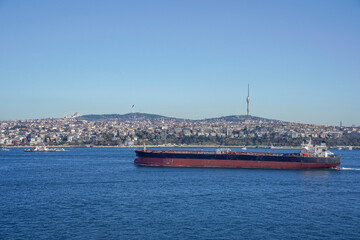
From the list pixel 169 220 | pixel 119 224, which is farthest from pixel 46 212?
pixel 169 220

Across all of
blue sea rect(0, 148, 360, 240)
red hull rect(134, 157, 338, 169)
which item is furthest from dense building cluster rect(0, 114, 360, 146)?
blue sea rect(0, 148, 360, 240)

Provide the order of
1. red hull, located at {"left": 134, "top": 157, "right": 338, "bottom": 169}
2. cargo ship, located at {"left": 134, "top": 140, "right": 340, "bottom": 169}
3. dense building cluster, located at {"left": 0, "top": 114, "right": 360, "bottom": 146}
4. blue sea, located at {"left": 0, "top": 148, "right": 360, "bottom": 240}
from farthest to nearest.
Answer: dense building cluster, located at {"left": 0, "top": 114, "right": 360, "bottom": 146} < red hull, located at {"left": 134, "top": 157, "right": 338, "bottom": 169} < cargo ship, located at {"left": 134, "top": 140, "right": 340, "bottom": 169} < blue sea, located at {"left": 0, "top": 148, "right": 360, "bottom": 240}

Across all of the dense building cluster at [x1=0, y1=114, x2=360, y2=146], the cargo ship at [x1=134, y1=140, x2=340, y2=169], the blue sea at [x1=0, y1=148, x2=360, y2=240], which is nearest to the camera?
the blue sea at [x1=0, y1=148, x2=360, y2=240]

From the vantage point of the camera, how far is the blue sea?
23.2 m

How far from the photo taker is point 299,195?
33656mm

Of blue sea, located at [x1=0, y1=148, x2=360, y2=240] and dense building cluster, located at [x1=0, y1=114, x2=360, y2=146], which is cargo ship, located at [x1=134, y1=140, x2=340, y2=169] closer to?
blue sea, located at [x1=0, y1=148, x2=360, y2=240]

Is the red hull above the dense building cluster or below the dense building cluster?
below

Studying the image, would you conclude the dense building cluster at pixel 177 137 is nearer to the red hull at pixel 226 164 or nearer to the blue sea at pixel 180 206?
the red hull at pixel 226 164

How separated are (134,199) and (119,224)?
705 cm

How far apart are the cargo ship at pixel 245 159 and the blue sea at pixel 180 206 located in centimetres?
609

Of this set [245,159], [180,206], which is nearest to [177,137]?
[245,159]

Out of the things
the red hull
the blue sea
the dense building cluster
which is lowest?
the blue sea

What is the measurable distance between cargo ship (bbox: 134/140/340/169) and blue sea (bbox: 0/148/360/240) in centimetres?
609

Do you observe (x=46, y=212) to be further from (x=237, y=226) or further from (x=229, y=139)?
(x=229, y=139)
